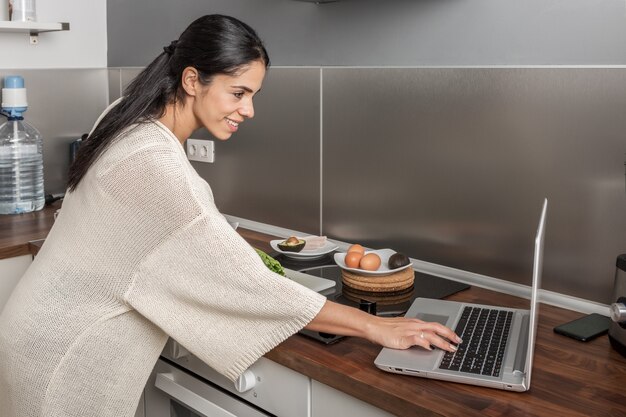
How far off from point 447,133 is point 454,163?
73 mm

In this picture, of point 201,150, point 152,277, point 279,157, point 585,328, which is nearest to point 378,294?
point 585,328

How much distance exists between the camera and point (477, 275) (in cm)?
177

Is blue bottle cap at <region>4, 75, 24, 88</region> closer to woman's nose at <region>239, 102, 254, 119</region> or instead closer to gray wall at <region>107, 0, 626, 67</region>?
gray wall at <region>107, 0, 626, 67</region>

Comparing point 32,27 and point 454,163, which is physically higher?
point 32,27

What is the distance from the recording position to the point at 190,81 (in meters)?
1.37

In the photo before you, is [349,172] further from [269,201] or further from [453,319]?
[453,319]

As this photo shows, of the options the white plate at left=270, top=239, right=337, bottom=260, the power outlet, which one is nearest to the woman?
the white plate at left=270, top=239, right=337, bottom=260

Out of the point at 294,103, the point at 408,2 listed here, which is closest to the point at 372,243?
the point at 294,103

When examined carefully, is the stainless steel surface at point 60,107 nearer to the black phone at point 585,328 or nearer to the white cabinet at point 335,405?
the white cabinet at point 335,405

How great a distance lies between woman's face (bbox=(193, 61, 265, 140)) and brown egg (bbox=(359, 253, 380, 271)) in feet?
1.49

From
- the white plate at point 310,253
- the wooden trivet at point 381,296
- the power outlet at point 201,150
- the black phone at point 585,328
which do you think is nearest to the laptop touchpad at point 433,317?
the wooden trivet at point 381,296

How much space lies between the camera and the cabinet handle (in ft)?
4.87

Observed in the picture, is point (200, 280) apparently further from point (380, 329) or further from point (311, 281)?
point (311, 281)

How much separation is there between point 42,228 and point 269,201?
2.23 feet
